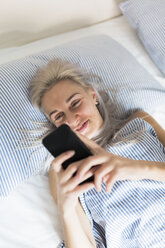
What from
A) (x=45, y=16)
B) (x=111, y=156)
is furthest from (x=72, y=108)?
(x=45, y=16)

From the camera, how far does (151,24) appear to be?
1439 mm

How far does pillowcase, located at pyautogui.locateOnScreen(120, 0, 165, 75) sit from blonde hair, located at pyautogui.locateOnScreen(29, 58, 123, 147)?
0.40 meters

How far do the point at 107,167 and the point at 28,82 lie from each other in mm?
559

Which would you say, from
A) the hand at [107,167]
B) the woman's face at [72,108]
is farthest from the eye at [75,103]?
the hand at [107,167]

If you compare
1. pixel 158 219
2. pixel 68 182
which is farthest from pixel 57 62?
pixel 158 219

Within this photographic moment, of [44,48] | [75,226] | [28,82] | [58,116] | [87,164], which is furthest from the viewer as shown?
[44,48]

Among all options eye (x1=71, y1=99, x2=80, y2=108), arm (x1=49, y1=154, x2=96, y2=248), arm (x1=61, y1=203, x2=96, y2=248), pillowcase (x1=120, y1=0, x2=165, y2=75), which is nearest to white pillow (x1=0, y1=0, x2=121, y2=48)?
pillowcase (x1=120, y1=0, x2=165, y2=75)

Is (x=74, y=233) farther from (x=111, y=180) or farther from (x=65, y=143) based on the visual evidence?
(x=65, y=143)

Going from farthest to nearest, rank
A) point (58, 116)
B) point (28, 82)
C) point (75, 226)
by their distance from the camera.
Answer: point (28, 82)
point (58, 116)
point (75, 226)

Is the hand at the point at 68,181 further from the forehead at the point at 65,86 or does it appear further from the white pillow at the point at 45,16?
the white pillow at the point at 45,16

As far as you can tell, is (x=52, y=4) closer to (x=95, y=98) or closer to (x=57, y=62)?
(x=57, y=62)

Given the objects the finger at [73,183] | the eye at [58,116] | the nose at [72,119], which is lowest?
the finger at [73,183]

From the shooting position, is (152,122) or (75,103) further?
(152,122)

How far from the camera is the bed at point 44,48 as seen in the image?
3.38 feet
